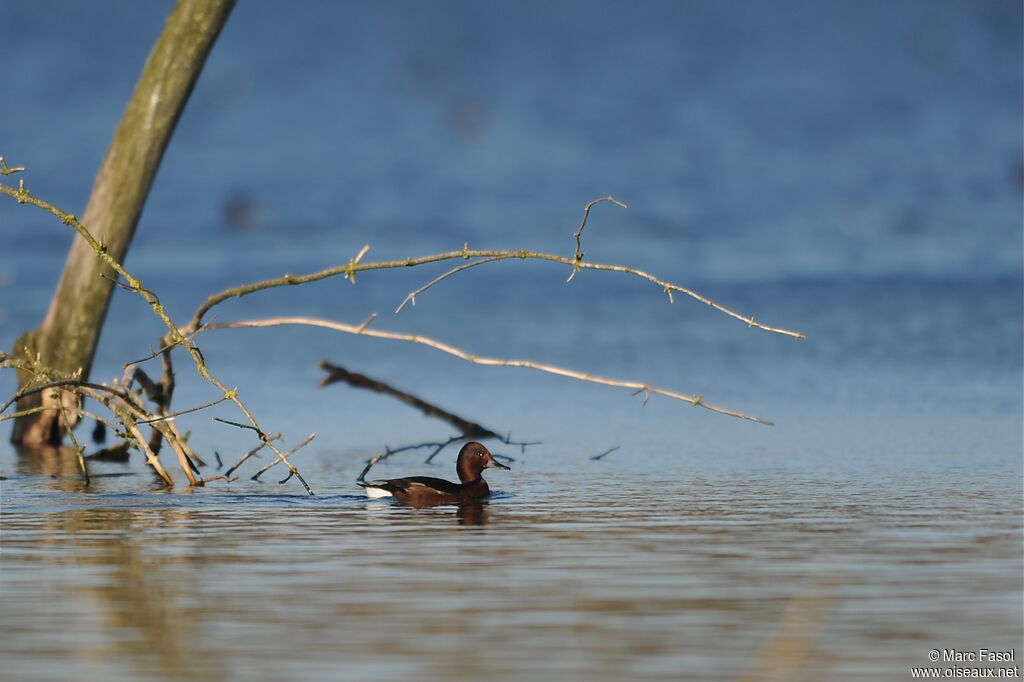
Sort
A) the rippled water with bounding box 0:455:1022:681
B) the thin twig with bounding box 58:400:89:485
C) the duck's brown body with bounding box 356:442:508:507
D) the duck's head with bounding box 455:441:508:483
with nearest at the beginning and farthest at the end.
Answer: the rippled water with bounding box 0:455:1022:681 < the duck's brown body with bounding box 356:442:508:507 < the thin twig with bounding box 58:400:89:485 < the duck's head with bounding box 455:441:508:483

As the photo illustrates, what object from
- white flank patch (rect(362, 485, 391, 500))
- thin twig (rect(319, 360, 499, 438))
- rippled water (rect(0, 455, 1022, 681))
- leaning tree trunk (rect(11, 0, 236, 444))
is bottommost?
rippled water (rect(0, 455, 1022, 681))

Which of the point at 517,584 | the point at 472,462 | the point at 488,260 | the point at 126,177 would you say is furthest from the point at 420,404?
the point at 517,584

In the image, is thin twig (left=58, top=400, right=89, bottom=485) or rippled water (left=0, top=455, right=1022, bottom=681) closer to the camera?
rippled water (left=0, top=455, right=1022, bottom=681)

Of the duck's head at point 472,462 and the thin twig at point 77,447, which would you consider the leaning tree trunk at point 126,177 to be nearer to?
the thin twig at point 77,447

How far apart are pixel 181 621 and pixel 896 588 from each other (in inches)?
97.9

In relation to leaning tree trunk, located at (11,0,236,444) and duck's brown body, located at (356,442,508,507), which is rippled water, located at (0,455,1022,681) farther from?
leaning tree trunk, located at (11,0,236,444)

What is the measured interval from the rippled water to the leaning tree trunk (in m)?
3.29

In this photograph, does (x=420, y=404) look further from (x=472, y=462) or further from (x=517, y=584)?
(x=517, y=584)

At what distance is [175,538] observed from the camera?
25.9 feet

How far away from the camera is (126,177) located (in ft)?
41.5

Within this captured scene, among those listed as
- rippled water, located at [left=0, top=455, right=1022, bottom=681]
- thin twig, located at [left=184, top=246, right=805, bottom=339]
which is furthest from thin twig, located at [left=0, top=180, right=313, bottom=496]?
rippled water, located at [left=0, top=455, right=1022, bottom=681]

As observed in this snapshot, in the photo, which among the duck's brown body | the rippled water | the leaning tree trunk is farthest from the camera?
the leaning tree trunk

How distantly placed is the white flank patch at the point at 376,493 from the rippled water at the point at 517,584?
3.6 inches

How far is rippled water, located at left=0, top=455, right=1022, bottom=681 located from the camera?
5.33 m
